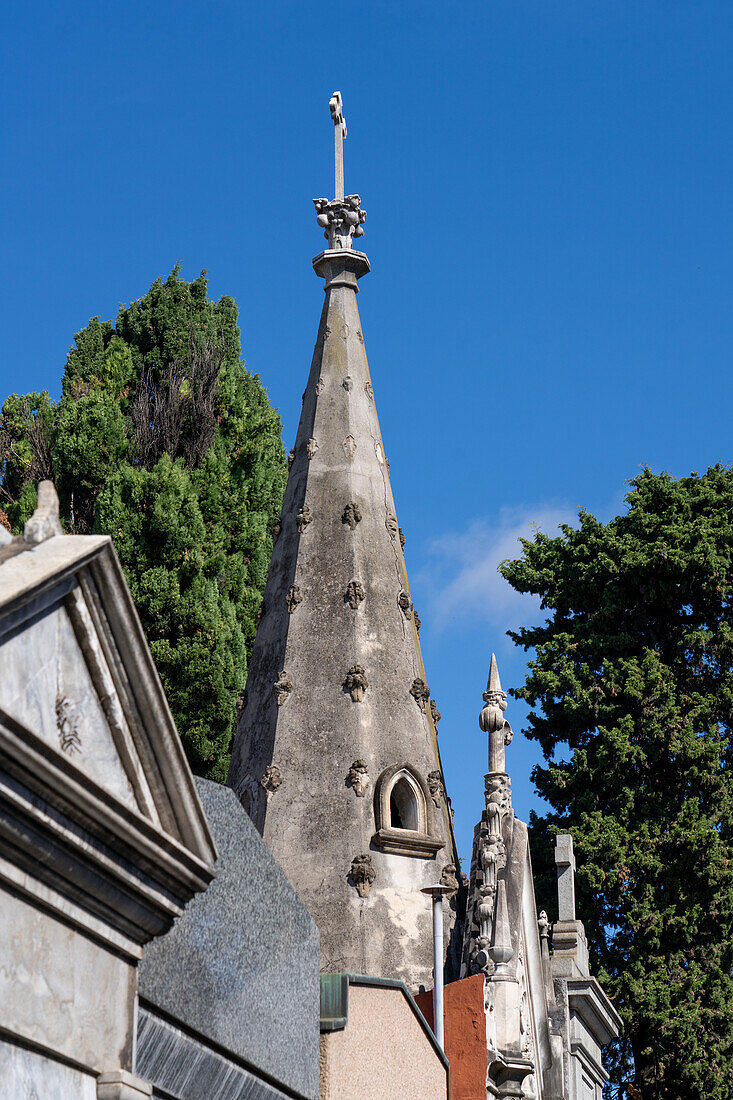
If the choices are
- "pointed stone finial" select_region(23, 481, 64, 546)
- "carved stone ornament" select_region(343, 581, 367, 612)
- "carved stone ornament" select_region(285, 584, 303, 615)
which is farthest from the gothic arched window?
"pointed stone finial" select_region(23, 481, 64, 546)

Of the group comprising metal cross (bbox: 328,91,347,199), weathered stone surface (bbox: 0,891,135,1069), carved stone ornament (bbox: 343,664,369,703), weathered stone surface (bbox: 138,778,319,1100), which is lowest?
weathered stone surface (bbox: 0,891,135,1069)

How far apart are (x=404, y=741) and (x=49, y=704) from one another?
1075 centimetres

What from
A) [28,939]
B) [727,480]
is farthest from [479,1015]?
[727,480]

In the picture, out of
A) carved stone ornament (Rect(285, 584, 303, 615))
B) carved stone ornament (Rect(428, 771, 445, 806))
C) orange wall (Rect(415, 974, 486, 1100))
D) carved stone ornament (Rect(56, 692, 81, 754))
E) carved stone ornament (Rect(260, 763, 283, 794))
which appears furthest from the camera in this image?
carved stone ornament (Rect(285, 584, 303, 615))

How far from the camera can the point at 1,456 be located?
927 inches

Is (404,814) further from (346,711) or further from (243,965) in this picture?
(243,965)

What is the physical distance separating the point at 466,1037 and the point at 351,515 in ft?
21.1

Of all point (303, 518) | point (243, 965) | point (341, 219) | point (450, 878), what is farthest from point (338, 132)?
point (243, 965)

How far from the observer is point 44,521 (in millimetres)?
5059

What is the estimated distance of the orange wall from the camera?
11344mm

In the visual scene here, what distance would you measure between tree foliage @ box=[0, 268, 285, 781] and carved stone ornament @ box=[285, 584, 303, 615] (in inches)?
183

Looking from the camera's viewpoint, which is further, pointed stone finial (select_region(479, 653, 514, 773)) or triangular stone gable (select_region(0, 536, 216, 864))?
pointed stone finial (select_region(479, 653, 514, 773))

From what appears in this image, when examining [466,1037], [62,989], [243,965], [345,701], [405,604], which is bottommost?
[62,989]

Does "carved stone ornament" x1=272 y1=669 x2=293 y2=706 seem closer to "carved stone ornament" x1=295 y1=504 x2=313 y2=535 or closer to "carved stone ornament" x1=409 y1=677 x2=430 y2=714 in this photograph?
"carved stone ornament" x1=409 y1=677 x2=430 y2=714
